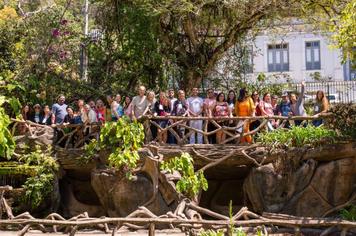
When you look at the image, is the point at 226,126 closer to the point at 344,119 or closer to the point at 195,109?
the point at 195,109

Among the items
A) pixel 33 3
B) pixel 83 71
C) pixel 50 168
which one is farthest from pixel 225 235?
pixel 33 3

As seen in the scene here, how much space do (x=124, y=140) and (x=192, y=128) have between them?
1699mm

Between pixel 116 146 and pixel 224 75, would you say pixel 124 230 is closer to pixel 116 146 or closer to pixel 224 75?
pixel 116 146

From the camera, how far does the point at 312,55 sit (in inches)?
1328

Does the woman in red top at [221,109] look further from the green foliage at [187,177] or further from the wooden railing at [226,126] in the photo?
the green foliage at [187,177]

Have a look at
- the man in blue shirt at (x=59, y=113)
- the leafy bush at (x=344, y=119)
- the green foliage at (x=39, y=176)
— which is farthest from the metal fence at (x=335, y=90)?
the green foliage at (x=39, y=176)

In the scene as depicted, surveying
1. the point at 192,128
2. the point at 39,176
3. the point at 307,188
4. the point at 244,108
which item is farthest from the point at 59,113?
the point at 307,188

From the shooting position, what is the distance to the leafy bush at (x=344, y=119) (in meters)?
13.7

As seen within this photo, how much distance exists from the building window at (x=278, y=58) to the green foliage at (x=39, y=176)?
20.4m

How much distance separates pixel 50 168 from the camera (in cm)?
1577

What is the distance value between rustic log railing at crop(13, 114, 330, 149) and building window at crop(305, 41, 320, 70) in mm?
18986

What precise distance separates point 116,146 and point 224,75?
8.77 meters

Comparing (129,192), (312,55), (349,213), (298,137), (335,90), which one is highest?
(312,55)

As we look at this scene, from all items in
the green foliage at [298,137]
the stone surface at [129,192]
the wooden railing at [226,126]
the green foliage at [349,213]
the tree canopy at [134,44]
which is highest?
the tree canopy at [134,44]
